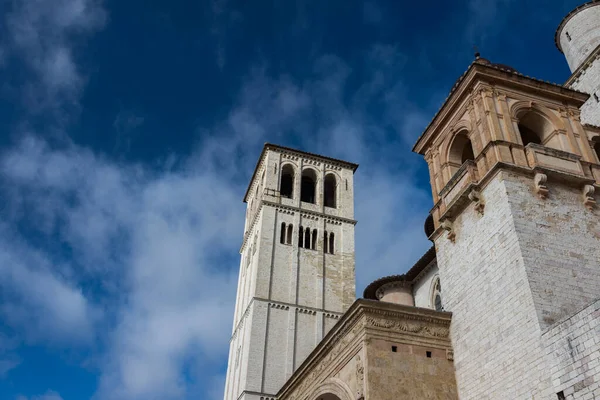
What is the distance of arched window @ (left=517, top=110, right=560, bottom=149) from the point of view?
1479 centimetres

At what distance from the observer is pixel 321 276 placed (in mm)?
34156

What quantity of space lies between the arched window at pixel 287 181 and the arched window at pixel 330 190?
8.91 feet

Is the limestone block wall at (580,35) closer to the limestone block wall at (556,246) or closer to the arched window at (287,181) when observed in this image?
the limestone block wall at (556,246)

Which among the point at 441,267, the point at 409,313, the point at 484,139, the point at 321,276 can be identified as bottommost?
the point at 409,313

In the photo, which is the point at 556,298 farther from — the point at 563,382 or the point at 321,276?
the point at 321,276

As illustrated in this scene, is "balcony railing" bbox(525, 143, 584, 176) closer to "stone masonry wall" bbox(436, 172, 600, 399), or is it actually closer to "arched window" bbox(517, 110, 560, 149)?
"stone masonry wall" bbox(436, 172, 600, 399)

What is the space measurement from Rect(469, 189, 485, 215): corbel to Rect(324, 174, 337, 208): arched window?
26068 mm

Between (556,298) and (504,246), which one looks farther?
(504,246)

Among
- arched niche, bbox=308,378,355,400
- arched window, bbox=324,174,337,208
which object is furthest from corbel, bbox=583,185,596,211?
arched window, bbox=324,174,337,208

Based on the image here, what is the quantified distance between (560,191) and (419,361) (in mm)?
5316

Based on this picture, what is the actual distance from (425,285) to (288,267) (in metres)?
12.5

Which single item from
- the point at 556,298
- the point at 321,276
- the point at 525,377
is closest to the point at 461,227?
the point at 556,298

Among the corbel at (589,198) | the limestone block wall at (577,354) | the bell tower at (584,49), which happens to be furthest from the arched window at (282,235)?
the limestone block wall at (577,354)

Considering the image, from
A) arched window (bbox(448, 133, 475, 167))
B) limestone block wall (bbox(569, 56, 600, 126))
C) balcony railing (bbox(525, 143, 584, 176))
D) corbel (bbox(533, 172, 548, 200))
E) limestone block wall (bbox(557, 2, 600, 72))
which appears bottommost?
corbel (bbox(533, 172, 548, 200))
